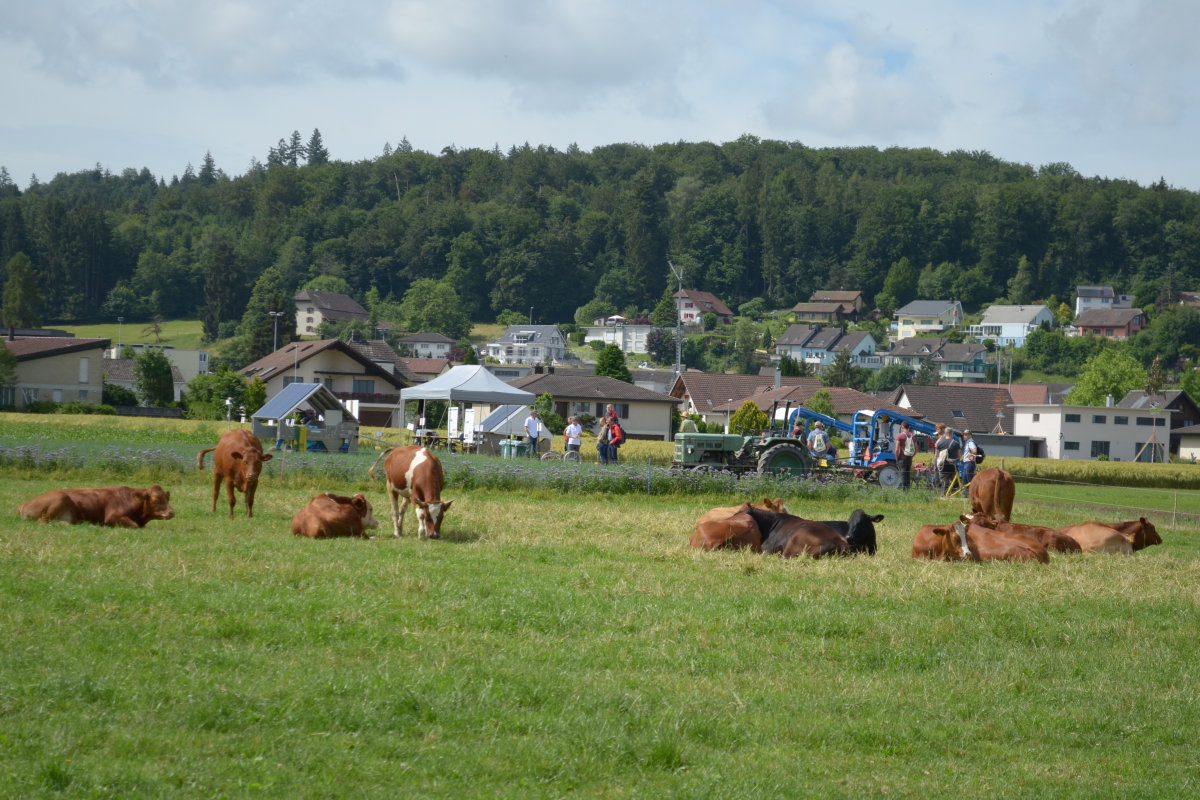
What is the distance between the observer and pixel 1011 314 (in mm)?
146250

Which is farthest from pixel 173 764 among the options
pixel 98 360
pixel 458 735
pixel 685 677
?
pixel 98 360

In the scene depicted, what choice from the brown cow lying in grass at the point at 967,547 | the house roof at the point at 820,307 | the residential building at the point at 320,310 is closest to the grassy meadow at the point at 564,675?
the brown cow lying in grass at the point at 967,547

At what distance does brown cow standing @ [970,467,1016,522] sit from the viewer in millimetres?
17516

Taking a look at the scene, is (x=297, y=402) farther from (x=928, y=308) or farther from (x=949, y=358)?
(x=928, y=308)

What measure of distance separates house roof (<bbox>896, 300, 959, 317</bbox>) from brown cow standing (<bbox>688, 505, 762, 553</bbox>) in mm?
147865

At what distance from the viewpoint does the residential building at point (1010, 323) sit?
14300 centimetres

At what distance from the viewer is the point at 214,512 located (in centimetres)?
1464

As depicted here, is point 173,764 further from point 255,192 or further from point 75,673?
point 255,192

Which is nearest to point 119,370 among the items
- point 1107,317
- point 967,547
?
point 967,547

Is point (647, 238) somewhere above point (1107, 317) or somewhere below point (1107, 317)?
above

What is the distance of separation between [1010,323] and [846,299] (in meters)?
23.5

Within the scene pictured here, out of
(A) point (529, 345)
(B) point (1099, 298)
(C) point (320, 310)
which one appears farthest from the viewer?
(B) point (1099, 298)

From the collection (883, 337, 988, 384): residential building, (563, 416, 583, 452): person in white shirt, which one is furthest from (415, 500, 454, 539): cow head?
(883, 337, 988, 384): residential building

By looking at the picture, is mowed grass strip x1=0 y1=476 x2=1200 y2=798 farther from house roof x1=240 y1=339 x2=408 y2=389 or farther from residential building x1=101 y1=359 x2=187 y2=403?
residential building x1=101 y1=359 x2=187 y2=403
